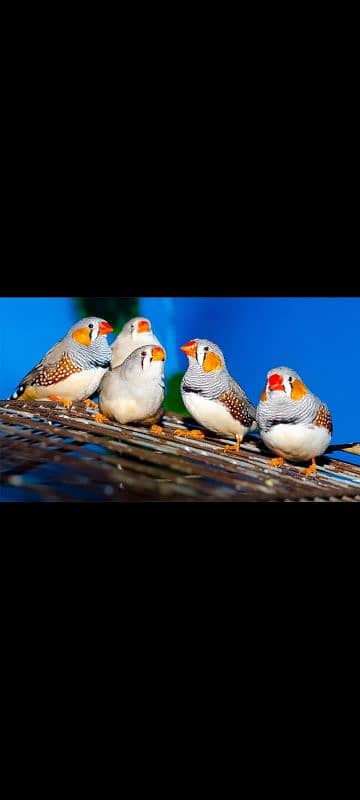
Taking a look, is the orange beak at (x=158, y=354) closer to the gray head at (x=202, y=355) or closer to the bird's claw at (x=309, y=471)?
the gray head at (x=202, y=355)

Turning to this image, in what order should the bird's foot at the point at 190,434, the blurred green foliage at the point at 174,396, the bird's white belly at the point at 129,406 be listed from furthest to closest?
the blurred green foliage at the point at 174,396, the bird's foot at the point at 190,434, the bird's white belly at the point at 129,406

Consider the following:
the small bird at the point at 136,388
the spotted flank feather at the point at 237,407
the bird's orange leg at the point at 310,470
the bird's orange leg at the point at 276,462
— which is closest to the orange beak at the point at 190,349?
the small bird at the point at 136,388

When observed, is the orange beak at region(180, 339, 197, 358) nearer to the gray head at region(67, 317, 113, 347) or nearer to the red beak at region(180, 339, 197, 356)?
the red beak at region(180, 339, 197, 356)

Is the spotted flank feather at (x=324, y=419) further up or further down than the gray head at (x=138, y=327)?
further down

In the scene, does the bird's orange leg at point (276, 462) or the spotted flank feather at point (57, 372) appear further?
the spotted flank feather at point (57, 372)

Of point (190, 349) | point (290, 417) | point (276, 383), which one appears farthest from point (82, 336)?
point (290, 417)

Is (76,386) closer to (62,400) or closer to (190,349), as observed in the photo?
(62,400)

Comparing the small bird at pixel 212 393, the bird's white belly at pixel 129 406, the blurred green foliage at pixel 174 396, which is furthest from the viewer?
the blurred green foliage at pixel 174 396

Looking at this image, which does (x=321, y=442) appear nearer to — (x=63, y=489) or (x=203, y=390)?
(x=203, y=390)

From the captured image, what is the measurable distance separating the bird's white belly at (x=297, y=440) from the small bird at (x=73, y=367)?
35.8 inches

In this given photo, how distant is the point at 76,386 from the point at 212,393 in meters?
0.68

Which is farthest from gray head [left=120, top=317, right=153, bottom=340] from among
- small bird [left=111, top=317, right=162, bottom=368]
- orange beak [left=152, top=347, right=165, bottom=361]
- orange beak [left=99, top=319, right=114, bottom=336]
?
orange beak [left=152, top=347, right=165, bottom=361]

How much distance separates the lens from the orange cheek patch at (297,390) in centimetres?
389

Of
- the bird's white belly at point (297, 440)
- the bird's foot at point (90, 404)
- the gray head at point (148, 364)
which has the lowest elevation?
the bird's foot at point (90, 404)
